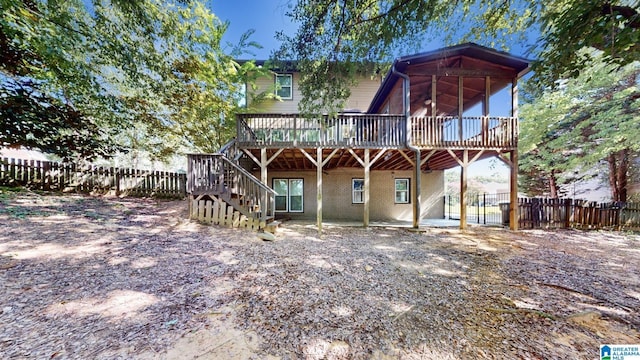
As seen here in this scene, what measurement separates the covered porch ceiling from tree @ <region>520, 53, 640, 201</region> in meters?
4.29

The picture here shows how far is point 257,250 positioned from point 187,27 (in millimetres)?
9171

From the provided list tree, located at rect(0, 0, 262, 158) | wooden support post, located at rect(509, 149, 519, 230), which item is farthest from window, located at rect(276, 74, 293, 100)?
wooden support post, located at rect(509, 149, 519, 230)

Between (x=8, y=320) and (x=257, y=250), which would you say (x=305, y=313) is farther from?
(x=8, y=320)

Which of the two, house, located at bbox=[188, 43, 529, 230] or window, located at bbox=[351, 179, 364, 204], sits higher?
house, located at bbox=[188, 43, 529, 230]

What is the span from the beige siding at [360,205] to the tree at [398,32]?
208 inches

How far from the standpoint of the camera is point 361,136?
25.9 feet

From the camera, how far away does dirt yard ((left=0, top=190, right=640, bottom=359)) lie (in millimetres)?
1992

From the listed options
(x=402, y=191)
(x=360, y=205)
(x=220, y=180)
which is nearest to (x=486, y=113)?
(x=402, y=191)

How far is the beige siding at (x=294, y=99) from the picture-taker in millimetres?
11398

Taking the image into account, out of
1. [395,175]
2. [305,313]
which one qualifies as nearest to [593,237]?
[395,175]

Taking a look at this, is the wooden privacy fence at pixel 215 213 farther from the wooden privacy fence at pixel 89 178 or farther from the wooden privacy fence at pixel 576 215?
the wooden privacy fence at pixel 576 215

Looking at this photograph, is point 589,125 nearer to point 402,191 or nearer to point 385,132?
point 402,191

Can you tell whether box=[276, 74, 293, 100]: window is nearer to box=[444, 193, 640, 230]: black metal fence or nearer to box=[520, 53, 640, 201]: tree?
box=[520, 53, 640, 201]: tree

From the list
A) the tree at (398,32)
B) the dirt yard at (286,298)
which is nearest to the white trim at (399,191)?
the dirt yard at (286,298)
